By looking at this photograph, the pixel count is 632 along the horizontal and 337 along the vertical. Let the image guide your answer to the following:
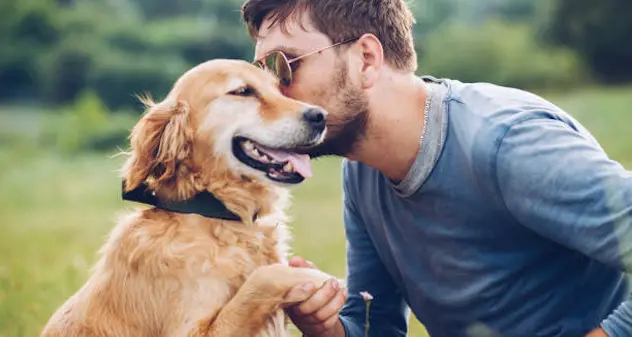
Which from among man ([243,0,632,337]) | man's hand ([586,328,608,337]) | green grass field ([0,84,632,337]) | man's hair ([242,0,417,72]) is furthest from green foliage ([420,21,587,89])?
man's hand ([586,328,608,337])

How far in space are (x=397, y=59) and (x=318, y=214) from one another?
6907mm

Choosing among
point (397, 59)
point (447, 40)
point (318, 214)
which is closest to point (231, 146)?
point (397, 59)

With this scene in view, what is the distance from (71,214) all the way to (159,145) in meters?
8.77

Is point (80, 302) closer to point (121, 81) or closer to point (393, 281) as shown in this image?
point (393, 281)

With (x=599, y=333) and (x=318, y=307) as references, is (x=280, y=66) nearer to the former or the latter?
(x=318, y=307)

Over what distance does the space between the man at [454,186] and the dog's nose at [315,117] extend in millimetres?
63

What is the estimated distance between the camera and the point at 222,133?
320cm

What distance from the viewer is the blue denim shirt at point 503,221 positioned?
2.55 meters

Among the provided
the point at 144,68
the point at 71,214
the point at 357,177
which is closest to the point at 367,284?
the point at 357,177

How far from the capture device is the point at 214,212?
3.12 meters

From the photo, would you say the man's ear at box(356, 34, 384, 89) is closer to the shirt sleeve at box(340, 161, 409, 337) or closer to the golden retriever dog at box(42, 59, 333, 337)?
the golden retriever dog at box(42, 59, 333, 337)

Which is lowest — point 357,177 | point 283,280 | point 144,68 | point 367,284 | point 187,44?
point 144,68

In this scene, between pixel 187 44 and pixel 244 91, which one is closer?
pixel 244 91

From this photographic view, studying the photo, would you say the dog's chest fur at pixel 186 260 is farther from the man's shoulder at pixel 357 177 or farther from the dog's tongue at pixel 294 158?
the man's shoulder at pixel 357 177
